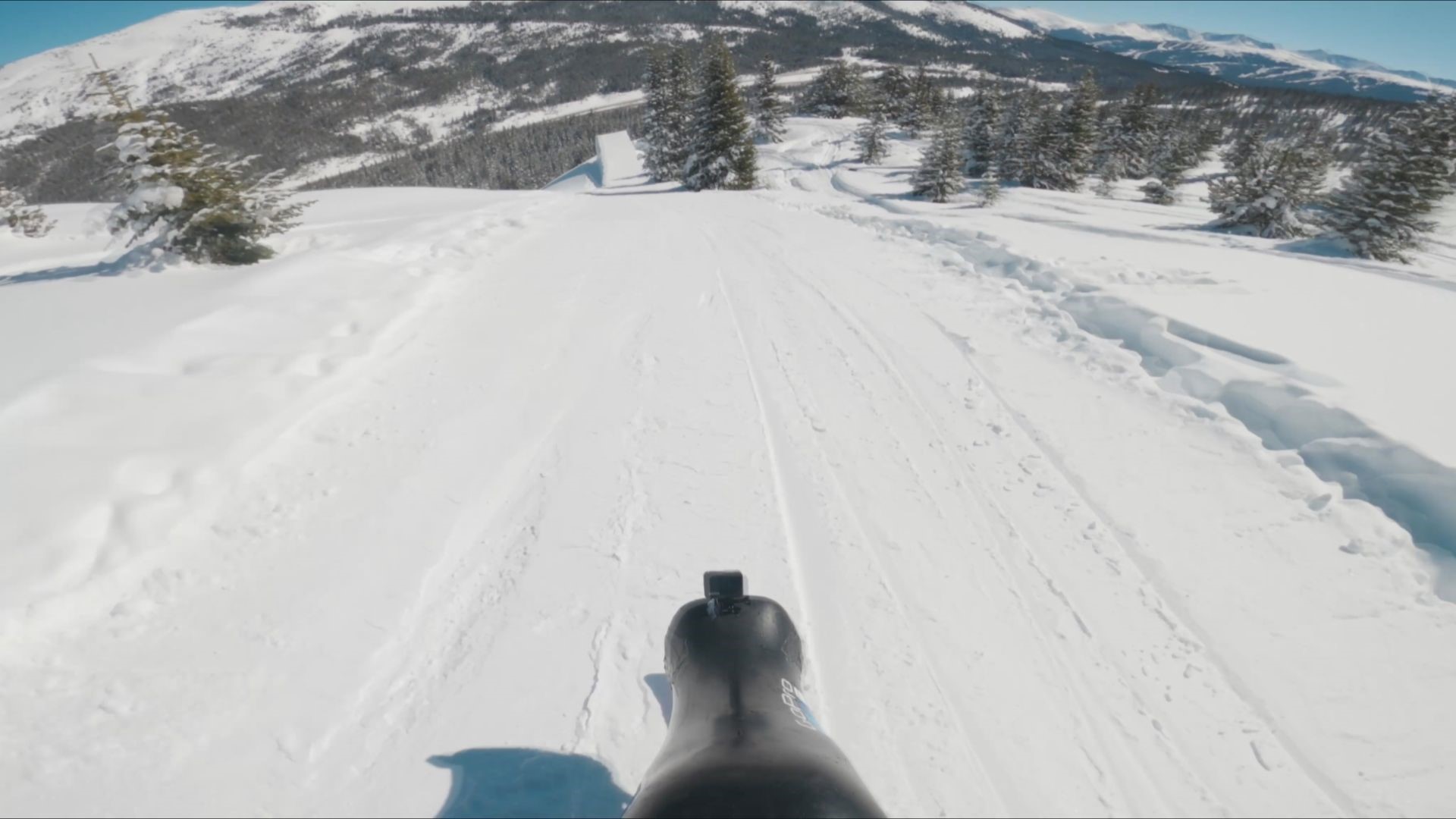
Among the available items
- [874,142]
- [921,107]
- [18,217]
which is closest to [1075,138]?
[874,142]

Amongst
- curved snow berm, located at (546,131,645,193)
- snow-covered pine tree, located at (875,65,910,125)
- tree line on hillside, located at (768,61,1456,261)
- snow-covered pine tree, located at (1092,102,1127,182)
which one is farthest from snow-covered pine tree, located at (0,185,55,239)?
snow-covered pine tree, located at (875,65,910,125)

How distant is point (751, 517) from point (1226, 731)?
2.86 meters

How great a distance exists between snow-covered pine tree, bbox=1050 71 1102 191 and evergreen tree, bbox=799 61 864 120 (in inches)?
1226

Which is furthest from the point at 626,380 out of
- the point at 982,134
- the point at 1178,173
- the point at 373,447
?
the point at 1178,173

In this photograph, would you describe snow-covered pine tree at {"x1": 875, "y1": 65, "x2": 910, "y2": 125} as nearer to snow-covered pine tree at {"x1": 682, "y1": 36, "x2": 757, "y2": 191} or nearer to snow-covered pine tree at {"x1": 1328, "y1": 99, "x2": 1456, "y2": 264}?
snow-covered pine tree at {"x1": 682, "y1": 36, "x2": 757, "y2": 191}

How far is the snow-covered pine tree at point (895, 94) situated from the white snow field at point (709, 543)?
58.1 meters

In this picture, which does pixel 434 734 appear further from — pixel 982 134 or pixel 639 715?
pixel 982 134

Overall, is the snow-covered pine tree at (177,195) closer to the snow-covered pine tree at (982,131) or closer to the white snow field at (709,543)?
the white snow field at (709,543)

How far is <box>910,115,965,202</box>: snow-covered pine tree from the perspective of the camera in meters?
29.3

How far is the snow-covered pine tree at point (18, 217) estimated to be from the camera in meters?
17.5

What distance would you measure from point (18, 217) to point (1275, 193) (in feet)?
137

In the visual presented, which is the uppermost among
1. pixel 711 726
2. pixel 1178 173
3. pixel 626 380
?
pixel 711 726

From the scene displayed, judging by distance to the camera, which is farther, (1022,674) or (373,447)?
(373,447)

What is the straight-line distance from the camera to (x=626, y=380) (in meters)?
6.32
